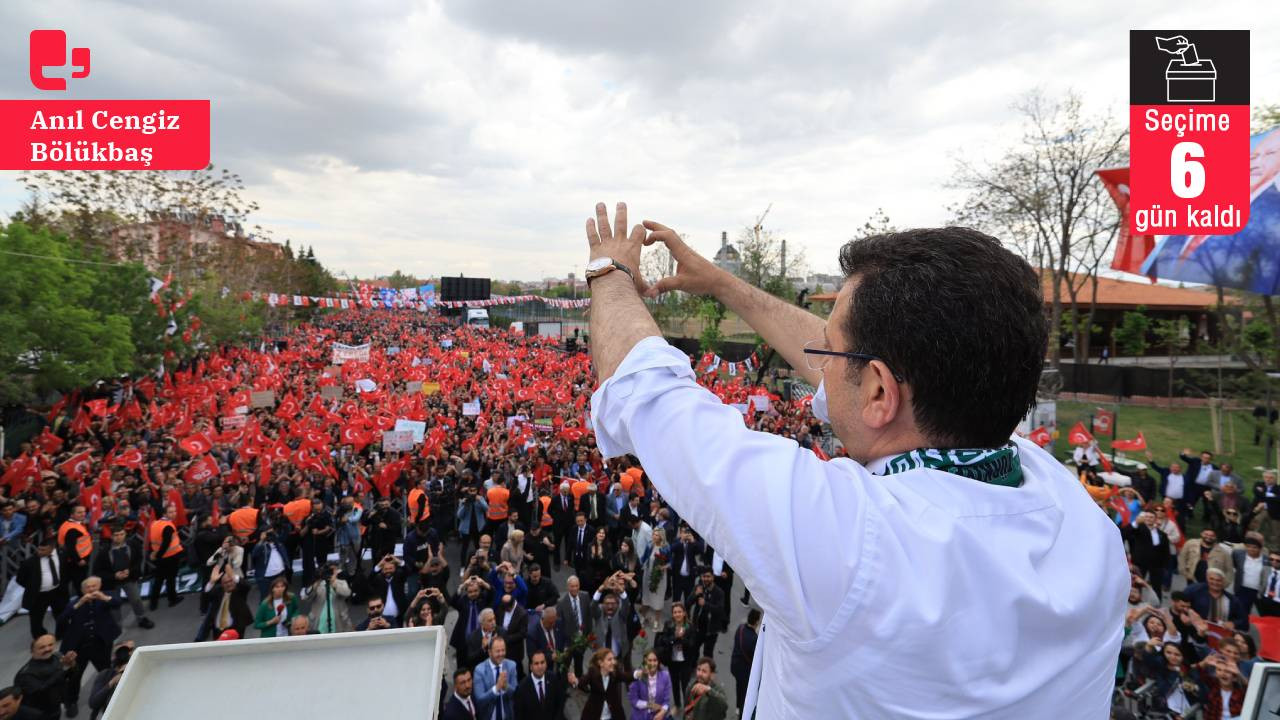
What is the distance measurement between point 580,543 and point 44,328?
617 inches

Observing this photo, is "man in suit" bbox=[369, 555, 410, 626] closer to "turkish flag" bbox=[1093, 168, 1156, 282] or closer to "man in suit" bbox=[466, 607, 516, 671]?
"man in suit" bbox=[466, 607, 516, 671]

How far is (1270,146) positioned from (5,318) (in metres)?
25.4

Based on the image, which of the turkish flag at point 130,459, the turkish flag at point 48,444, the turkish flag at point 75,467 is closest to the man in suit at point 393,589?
the turkish flag at point 130,459

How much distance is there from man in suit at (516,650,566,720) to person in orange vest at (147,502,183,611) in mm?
6445

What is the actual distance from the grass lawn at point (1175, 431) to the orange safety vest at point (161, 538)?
2038cm

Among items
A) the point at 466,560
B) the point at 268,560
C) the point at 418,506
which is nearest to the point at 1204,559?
the point at 466,560

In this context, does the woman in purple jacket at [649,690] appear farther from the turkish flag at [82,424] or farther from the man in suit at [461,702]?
the turkish flag at [82,424]

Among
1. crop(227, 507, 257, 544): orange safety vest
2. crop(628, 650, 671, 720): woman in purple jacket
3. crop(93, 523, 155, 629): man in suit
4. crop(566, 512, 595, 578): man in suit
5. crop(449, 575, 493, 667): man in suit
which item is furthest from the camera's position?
crop(566, 512, 595, 578): man in suit

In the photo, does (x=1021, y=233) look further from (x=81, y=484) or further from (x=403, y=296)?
(x=403, y=296)

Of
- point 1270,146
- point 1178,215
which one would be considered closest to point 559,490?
point 1178,215

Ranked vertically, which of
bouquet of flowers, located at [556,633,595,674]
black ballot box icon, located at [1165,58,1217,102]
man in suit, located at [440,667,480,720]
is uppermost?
black ballot box icon, located at [1165,58,1217,102]

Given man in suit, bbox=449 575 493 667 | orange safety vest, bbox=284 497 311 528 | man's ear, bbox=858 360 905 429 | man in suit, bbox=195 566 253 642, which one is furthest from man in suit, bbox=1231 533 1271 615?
orange safety vest, bbox=284 497 311 528

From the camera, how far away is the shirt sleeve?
0.88m

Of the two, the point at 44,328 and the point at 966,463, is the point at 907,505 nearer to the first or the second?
the point at 966,463
